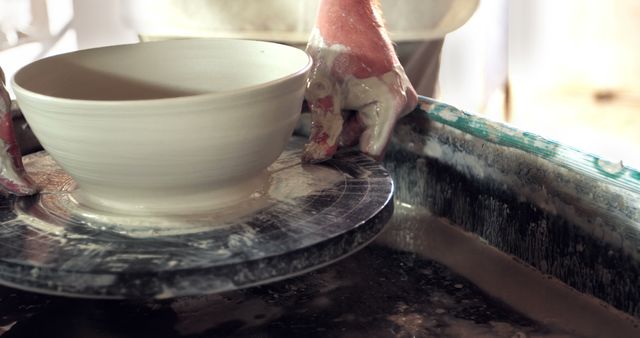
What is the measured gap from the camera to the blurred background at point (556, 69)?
271 centimetres

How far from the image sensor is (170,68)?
1.06 metres

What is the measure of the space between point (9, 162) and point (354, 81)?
494 mm

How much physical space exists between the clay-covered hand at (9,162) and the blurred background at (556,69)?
1819 mm

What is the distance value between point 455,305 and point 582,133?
2.22m

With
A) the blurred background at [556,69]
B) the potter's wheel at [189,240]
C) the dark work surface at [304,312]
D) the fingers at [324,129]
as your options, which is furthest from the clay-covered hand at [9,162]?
the blurred background at [556,69]

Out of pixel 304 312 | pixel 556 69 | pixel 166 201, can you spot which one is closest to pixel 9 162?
pixel 166 201

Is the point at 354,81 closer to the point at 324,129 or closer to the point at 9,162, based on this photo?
the point at 324,129

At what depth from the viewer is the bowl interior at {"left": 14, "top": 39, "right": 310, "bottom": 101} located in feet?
3.27

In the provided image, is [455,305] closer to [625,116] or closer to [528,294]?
[528,294]

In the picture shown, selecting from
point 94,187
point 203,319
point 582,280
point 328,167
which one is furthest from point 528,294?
point 94,187

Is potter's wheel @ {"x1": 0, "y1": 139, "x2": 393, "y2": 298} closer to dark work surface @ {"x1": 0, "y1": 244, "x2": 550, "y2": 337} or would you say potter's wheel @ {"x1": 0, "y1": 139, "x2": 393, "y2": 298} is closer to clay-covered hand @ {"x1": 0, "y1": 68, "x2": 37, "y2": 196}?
clay-covered hand @ {"x1": 0, "y1": 68, "x2": 37, "y2": 196}

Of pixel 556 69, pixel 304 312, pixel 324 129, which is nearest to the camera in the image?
pixel 304 312

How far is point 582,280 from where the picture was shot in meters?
0.93

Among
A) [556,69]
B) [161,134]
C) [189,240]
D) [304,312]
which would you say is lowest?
[556,69]
